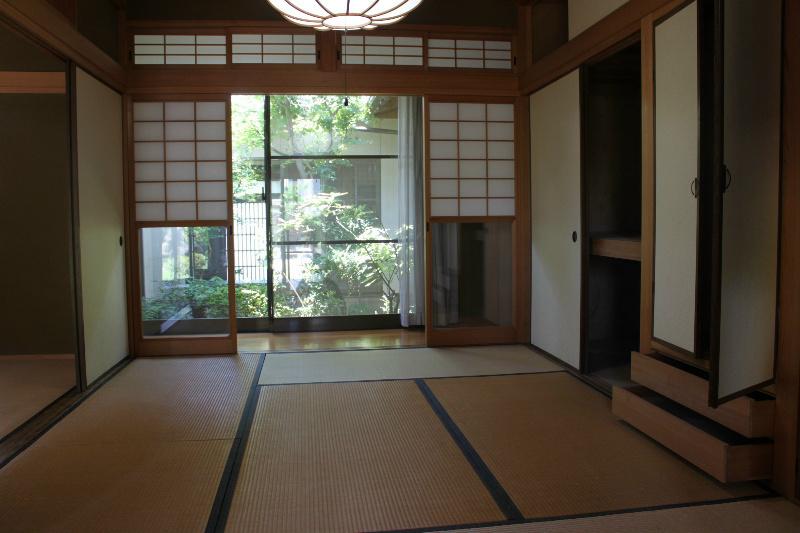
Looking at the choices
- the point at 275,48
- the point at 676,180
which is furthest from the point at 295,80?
the point at 676,180

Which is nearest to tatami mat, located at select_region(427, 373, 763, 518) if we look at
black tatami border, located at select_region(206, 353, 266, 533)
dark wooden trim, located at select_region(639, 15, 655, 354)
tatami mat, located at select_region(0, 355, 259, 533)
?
dark wooden trim, located at select_region(639, 15, 655, 354)

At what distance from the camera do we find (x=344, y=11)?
11.1ft

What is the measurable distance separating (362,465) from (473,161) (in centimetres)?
324

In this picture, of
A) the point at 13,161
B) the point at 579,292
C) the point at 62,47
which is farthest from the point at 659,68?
the point at 13,161

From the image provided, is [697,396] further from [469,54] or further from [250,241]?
[250,241]

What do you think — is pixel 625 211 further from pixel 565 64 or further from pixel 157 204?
pixel 157 204

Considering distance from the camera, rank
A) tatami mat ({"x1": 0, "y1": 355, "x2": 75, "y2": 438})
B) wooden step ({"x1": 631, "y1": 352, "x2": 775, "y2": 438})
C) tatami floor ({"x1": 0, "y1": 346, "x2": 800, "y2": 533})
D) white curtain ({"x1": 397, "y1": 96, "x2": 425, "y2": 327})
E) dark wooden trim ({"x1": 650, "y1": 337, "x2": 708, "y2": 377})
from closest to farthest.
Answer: tatami floor ({"x1": 0, "y1": 346, "x2": 800, "y2": 533}) < wooden step ({"x1": 631, "y1": 352, "x2": 775, "y2": 438}) < dark wooden trim ({"x1": 650, "y1": 337, "x2": 708, "y2": 377}) < tatami mat ({"x1": 0, "y1": 355, "x2": 75, "y2": 438}) < white curtain ({"x1": 397, "y1": 96, "x2": 425, "y2": 327})

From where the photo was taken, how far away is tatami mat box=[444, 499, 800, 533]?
2.20 m

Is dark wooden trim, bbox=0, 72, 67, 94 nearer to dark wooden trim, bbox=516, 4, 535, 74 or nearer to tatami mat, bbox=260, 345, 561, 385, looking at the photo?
tatami mat, bbox=260, 345, 561, 385

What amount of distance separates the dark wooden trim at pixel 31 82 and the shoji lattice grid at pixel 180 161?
585mm

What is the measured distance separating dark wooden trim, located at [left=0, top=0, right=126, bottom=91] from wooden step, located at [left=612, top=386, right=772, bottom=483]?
356 centimetres

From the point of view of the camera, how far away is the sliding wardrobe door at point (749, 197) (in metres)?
2.34

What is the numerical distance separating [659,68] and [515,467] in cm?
216

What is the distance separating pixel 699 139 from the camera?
9.04 feet
